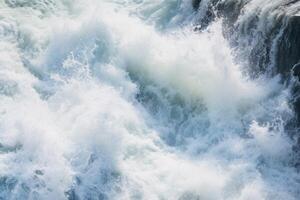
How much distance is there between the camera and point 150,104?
37.7ft

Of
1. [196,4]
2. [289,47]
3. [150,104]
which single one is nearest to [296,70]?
[289,47]

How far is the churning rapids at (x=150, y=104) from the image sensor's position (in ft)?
30.8

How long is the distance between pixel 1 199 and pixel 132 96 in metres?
3.89

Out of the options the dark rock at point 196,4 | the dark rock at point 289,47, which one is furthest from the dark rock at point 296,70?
the dark rock at point 196,4

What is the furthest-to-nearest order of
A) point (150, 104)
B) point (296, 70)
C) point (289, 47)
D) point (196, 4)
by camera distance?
point (196, 4) → point (150, 104) → point (289, 47) → point (296, 70)

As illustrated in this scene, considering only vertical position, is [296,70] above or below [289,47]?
below

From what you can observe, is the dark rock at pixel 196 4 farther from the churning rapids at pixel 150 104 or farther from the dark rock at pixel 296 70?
the dark rock at pixel 296 70

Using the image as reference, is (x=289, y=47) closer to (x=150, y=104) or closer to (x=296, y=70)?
(x=296, y=70)

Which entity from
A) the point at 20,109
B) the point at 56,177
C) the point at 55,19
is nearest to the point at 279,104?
the point at 56,177

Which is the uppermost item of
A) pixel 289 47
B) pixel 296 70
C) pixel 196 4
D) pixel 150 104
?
pixel 289 47

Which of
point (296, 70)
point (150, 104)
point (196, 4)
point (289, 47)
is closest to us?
point (296, 70)

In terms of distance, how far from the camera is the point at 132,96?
1156 cm

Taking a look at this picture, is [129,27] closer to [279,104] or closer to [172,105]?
[172,105]

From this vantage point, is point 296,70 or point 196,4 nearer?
point 296,70
